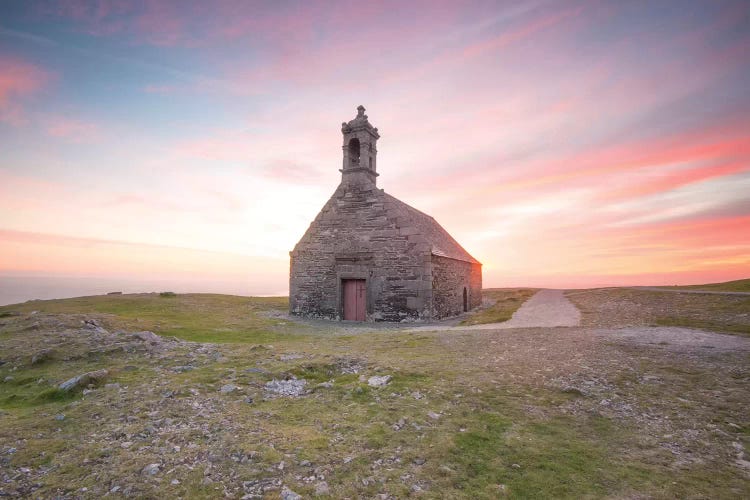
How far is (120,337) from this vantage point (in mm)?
11820

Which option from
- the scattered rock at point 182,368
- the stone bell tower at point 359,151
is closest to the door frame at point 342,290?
the stone bell tower at point 359,151

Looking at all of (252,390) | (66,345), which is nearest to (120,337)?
(66,345)

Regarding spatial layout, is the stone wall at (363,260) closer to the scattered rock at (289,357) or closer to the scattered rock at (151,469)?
the scattered rock at (289,357)

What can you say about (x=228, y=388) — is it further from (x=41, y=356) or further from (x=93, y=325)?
(x=93, y=325)

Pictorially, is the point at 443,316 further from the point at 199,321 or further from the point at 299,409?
the point at 299,409

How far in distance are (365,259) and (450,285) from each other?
678 centimetres

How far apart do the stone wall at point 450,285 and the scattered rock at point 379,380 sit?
46.8 ft

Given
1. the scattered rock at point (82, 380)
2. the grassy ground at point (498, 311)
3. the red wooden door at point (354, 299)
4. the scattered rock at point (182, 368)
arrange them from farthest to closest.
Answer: the red wooden door at point (354, 299) → the grassy ground at point (498, 311) → the scattered rock at point (182, 368) → the scattered rock at point (82, 380)

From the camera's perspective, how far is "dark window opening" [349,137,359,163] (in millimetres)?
25656

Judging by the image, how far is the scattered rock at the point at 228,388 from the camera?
7824 mm

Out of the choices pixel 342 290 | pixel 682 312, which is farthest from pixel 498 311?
pixel 342 290

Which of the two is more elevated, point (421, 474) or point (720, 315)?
point (720, 315)

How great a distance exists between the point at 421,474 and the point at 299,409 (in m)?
3.09

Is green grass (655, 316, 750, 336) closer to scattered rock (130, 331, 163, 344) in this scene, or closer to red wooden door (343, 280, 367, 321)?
red wooden door (343, 280, 367, 321)
